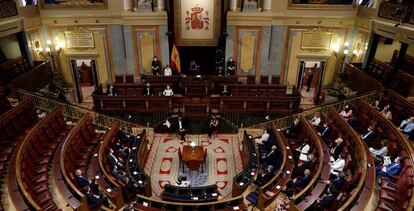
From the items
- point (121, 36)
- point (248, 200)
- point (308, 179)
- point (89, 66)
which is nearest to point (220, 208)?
point (248, 200)

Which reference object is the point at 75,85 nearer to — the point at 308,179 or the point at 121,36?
the point at 121,36

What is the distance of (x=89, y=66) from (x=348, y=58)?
528 inches

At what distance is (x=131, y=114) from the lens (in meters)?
12.0

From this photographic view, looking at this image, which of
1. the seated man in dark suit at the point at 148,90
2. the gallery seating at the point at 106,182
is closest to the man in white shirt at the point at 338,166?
the gallery seating at the point at 106,182

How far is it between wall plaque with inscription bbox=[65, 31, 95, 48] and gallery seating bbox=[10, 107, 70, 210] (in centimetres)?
555

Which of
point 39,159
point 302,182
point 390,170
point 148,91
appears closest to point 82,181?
point 39,159

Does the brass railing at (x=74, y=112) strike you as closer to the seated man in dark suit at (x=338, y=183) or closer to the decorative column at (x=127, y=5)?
the decorative column at (x=127, y=5)

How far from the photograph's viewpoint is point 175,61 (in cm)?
1432

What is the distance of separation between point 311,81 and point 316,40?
8.09 ft

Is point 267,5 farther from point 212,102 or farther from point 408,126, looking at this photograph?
point 408,126

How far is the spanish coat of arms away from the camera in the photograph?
13812mm

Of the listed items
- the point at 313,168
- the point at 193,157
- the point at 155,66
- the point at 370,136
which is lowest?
the point at 193,157

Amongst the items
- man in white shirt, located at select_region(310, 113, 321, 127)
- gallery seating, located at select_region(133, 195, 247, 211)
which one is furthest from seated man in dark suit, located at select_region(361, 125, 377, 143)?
gallery seating, located at select_region(133, 195, 247, 211)

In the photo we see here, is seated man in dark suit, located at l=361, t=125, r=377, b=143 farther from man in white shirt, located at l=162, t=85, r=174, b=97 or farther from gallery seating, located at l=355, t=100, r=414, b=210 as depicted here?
man in white shirt, located at l=162, t=85, r=174, b=97
